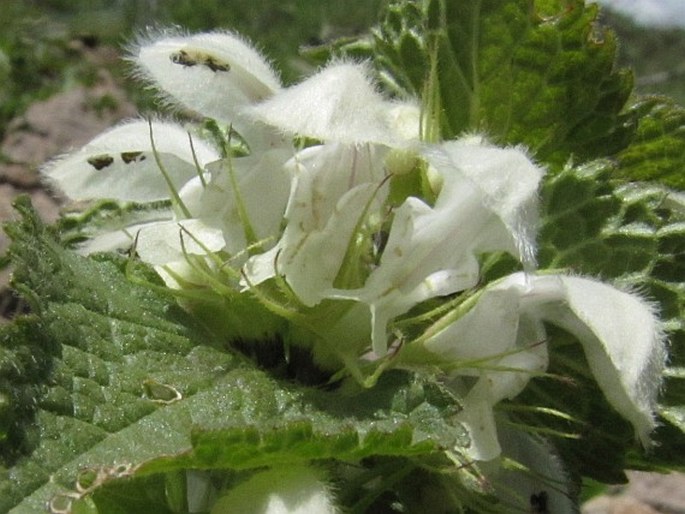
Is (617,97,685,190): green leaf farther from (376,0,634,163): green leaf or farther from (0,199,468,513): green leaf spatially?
(0,199,468,513): green leaf

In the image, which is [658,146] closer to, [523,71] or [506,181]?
[523,71]

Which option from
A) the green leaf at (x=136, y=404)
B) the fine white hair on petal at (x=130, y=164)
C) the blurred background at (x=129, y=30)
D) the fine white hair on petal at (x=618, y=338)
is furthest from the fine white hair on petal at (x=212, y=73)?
the blurred background at (x=129, y=30)

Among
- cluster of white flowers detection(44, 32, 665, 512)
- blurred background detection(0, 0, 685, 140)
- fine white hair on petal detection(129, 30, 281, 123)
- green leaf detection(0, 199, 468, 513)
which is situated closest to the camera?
green leaf detection(0, 199, 468, 513)

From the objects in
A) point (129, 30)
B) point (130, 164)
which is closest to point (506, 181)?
point (130, 164)

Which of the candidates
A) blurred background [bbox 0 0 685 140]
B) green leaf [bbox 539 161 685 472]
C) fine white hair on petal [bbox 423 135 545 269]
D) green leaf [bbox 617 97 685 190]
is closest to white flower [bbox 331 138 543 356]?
fine white hair on petal [bbox 423 135 545 269]

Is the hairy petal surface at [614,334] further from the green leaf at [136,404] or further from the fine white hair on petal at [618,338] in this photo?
the green leaf at [136,404]

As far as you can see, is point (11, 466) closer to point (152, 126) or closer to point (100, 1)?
point (152, 126)

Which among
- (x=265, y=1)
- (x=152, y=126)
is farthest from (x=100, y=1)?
(x=152, y=126)

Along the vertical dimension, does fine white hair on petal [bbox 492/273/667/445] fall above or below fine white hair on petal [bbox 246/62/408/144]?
below
